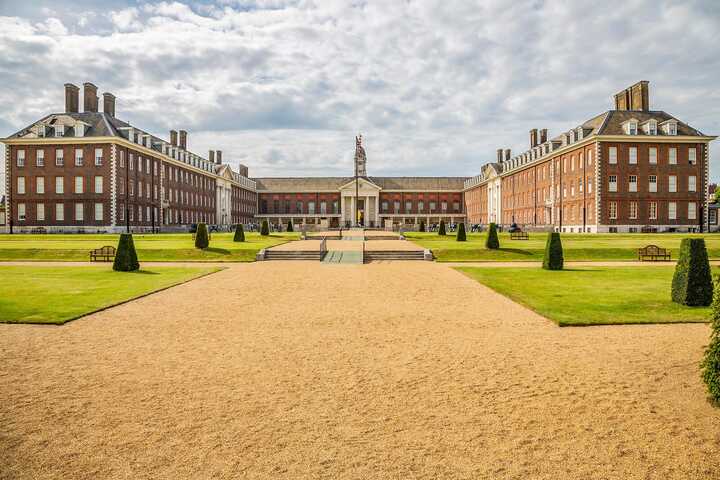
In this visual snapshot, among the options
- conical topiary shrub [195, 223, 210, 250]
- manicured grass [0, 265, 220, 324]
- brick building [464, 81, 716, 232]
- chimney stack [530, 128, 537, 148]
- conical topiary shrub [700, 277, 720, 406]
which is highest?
chimney stack [530, 128, 537, 148]

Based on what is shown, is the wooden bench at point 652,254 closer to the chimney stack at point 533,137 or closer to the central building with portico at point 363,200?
the chimney stack at point 533,137

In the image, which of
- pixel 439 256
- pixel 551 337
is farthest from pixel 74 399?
pixel 439 256

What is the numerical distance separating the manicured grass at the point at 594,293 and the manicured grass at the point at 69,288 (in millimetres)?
10686

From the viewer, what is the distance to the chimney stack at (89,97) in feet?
174

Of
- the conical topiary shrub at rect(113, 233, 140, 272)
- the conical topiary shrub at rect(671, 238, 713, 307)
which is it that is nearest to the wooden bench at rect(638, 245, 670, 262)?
Result: the conical topiary shrub at rect(671, 238, 713, 307)

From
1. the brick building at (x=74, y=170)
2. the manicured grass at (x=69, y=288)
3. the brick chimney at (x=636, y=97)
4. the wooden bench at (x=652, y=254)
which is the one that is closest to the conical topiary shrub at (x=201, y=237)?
the manicured grass at (x=69, y=288)

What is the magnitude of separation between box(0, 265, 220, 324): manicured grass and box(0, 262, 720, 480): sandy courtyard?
1266 mm

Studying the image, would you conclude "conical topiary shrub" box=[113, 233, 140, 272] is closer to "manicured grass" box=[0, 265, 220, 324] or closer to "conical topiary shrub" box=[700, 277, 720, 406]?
"manicured grass" box=[0, 265, 220, 324]

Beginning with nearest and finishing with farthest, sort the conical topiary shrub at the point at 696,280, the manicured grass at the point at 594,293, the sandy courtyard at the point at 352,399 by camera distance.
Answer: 1. the sandy courtyard at the point at 352,399
2. the manicured grass at the point at 594,293
3. the conical topiary shrub at the point at 696,280

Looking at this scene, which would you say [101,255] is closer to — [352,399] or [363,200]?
[352,399]

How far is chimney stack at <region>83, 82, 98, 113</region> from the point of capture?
53.1 m

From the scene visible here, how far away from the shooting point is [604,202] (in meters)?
49.3

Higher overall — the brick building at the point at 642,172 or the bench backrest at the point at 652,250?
the brick building at the point at 642,172

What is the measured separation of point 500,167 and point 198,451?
82255mm
